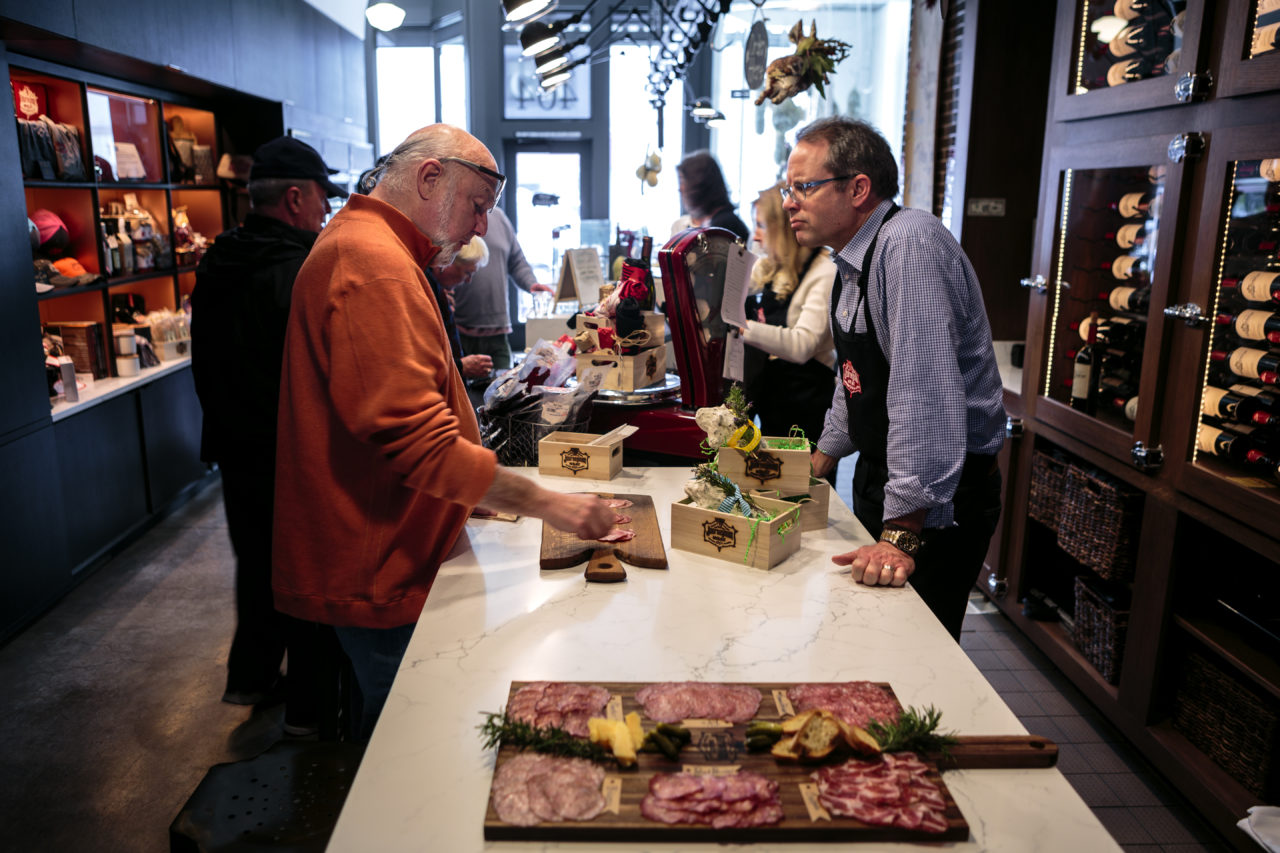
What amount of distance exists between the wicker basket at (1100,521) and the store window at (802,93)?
3.84 meters

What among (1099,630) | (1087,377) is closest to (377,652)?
(1099,630)

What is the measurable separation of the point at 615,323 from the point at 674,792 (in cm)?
197

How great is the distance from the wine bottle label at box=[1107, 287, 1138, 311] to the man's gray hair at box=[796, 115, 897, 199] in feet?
5.02

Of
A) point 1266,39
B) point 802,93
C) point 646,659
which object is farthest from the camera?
point 802,93

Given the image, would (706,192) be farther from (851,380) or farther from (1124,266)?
(851,380)

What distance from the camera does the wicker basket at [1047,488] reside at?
357cm

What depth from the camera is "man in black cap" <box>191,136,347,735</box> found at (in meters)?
2.89

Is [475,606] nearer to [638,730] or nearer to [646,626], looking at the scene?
[646,626]

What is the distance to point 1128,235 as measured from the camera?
3.28m

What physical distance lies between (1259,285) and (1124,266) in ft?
2.64

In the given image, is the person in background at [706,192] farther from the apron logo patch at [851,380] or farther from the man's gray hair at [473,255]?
the apron logo patch at [851,380]

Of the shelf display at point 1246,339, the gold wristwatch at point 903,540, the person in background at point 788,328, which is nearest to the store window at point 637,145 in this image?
the person in background at point 788,328

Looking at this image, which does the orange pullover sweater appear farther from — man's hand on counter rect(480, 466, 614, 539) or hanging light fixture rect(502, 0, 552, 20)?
hanging light fixture rect(502, 0, 552, 20)

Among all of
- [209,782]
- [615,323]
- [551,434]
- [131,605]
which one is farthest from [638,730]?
[131,605]
